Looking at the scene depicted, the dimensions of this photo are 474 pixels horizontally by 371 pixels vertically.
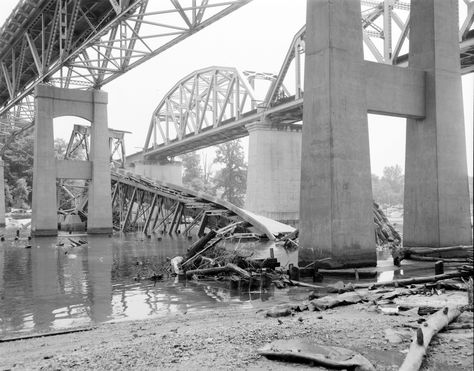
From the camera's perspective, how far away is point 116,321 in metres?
9.11

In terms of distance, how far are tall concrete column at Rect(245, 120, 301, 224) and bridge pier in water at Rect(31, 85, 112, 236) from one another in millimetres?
19521

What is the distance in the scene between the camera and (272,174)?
177ft

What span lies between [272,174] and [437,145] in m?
36.3

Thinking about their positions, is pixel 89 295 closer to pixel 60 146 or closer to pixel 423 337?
pixel 423 337

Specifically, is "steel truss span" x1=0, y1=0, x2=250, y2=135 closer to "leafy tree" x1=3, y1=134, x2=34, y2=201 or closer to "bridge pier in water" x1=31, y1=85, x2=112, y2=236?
"bridge pier in water" x1=31, y1=85, x2=112, y2=236

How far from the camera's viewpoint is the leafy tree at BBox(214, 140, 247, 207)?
9444cm

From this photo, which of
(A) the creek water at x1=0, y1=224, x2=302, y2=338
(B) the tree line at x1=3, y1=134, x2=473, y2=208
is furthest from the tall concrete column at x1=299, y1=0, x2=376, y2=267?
(B) the tree line at x1=3, y1=134, x2=473, y2=208

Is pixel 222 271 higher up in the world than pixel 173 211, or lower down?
lower down

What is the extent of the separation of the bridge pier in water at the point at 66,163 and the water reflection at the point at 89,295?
16.6 metres

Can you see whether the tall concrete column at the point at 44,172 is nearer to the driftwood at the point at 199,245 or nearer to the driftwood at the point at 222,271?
the driftwood at the point at 199,245

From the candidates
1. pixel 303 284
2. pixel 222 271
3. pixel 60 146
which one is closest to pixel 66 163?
pixel 222 271

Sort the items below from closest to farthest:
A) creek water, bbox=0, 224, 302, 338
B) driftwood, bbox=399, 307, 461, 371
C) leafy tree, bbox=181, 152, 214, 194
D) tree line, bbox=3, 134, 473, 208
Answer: driftwood, bbox=399, 307, 461, 371 < creek water, bbox=0, 224, 302, 338 < tree line, bbox=3, 134, 473, 208 < leafy tree, bbox=181, 152, 214, 194

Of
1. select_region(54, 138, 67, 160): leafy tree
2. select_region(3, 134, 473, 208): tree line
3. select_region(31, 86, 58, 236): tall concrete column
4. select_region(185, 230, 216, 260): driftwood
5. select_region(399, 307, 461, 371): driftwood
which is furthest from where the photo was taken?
select_region(54, 138, 67, 160): leafy tree

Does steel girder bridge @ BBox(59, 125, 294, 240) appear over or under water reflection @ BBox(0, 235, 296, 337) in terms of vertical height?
over
